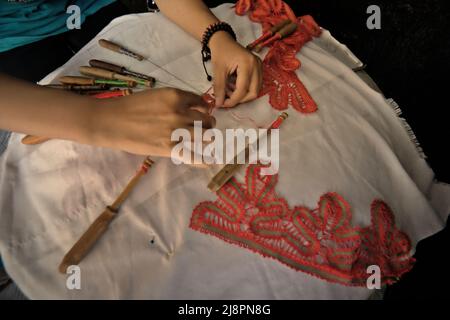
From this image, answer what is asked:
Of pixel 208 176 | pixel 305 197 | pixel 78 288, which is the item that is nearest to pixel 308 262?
pixel 305 197

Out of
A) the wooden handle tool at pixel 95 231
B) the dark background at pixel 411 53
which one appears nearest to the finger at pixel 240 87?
the wooden handle tool at pixel 95 231

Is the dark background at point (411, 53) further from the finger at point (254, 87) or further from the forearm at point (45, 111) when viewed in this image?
the forearm at point (45, 111)

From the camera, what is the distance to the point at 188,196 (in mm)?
620

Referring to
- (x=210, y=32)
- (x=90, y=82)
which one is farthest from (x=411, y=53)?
(x=90, y=82)

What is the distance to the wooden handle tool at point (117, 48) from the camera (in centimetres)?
80

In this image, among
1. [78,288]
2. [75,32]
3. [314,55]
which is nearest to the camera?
[78,288]

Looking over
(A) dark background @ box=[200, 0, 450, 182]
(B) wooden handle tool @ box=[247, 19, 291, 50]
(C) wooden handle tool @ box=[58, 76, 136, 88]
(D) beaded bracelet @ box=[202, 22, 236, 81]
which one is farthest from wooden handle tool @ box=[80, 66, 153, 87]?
(A) dark background @ box=[200, 0, 450, 182]

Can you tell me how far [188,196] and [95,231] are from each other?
17 cm

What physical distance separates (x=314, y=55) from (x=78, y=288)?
0.69 metres

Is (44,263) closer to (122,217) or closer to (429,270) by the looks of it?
(122,217)

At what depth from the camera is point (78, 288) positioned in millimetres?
538

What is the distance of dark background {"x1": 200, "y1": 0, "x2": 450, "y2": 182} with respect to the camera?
4.40 feet

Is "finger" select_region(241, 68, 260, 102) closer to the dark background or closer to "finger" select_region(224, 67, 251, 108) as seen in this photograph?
"finger" select_region(224, 67, 251, 108)

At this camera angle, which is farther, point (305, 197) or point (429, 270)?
point (429, 270)
